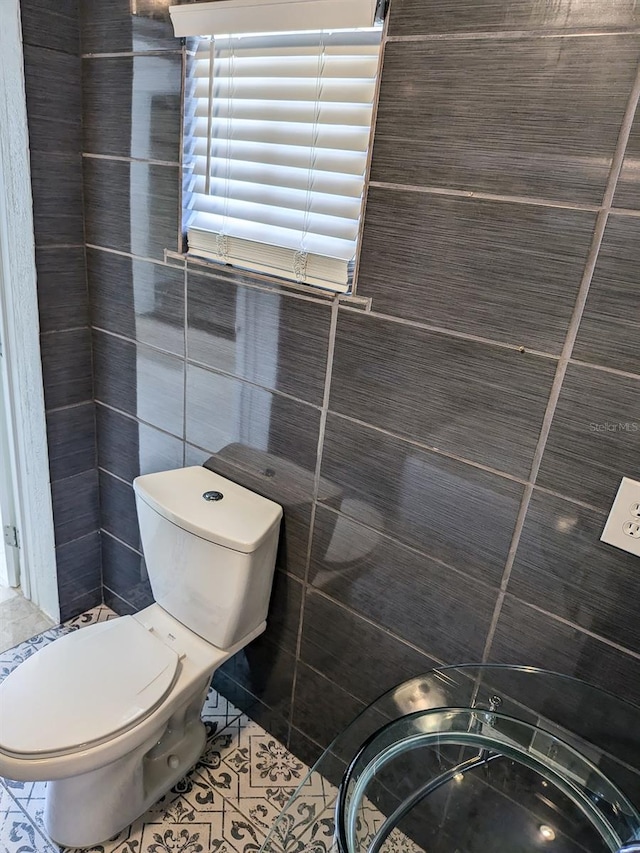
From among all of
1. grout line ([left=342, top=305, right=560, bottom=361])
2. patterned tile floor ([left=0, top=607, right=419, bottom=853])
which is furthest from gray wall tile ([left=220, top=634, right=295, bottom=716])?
grout line ([left=342, top=305, right=560, bottom=361])

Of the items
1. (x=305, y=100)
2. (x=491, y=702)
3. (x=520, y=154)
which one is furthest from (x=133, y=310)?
(x=491, y=702)

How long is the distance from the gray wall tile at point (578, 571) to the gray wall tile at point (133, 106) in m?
1.24

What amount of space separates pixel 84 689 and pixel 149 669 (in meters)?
0.15

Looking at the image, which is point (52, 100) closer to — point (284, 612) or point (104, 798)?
point (284, 612)

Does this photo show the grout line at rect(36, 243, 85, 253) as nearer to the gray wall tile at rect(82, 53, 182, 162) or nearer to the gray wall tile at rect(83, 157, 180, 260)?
the gray wall tile at rect(83, 157, 180, 260)

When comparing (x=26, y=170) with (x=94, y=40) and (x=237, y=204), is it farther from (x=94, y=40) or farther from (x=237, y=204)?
(x=237, y=204)

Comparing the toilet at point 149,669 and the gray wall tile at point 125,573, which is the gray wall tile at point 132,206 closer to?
the toilet at point 149,669

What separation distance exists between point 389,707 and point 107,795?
790 millimetres

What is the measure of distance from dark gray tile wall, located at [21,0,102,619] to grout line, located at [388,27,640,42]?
3.35 feet

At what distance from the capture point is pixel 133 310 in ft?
5.90

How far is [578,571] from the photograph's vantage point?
114cm

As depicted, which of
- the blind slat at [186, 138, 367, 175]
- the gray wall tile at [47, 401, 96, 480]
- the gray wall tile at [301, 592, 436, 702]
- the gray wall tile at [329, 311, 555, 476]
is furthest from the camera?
the gray wall tile at [47, 401, 96, 480]

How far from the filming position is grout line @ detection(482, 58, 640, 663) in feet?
3.07

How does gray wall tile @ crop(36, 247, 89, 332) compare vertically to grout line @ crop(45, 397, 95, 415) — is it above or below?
above
